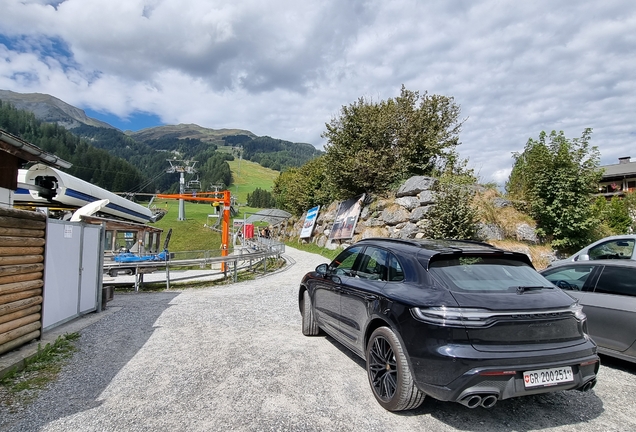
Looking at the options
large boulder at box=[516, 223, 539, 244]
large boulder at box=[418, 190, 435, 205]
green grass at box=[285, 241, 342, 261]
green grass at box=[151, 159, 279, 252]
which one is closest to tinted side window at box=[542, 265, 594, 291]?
large boulder at box=[516, 223, 539, 244]

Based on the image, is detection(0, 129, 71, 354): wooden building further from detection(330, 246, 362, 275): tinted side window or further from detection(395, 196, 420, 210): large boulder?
detection(395, 196, 420, 210): large boulder

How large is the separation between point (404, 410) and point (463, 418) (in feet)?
1.86

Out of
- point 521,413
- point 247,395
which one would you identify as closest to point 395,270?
point 521,413

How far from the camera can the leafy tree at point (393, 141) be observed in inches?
832

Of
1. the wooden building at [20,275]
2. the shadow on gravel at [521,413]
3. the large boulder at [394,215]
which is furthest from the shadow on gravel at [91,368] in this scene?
the large boulder at [394,215]

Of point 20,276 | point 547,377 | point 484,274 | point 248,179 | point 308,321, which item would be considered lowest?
point 308,321

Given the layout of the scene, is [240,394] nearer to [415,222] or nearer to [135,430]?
[135,430]

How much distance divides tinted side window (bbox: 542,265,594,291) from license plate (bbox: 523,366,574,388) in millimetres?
2813

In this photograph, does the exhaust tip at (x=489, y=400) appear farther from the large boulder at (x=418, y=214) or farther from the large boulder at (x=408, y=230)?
the large boulder at (x=418, y=214)

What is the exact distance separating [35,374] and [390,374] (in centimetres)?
445

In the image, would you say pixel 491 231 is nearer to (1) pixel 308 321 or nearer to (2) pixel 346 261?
(1) pixel 308 321

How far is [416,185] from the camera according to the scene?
19.0 m

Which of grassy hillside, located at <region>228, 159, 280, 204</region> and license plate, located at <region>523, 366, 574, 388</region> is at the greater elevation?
grassy hillside, located at <region>228, 159, 280, 204</region>

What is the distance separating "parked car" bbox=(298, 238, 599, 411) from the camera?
297cm
